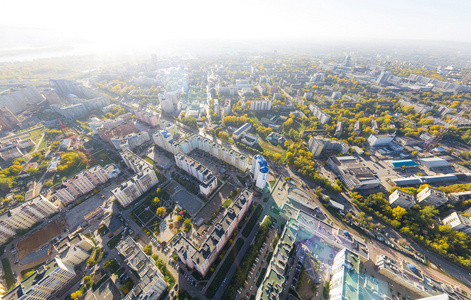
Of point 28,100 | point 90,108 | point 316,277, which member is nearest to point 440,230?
point 316,277

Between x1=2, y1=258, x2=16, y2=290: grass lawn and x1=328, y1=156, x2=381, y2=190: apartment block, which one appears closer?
x1=2, y1=258, x2=16, y2=290: grass lawn

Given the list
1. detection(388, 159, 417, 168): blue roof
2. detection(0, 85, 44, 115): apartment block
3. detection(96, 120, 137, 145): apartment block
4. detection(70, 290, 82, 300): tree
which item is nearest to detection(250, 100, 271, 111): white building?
detection(388, 159, 417, 168): blue roof

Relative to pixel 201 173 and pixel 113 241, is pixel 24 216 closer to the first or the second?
pixel 113 241

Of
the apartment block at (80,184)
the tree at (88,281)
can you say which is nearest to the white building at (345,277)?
the tree at (88,281)

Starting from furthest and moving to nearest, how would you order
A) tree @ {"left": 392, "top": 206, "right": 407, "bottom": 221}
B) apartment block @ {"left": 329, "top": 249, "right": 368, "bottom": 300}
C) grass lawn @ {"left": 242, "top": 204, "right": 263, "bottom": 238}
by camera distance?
tree @ {"left": 392, "top": 206, "right": 407, "bottom": 221}, grass lawn @ {"left": 242, "top": 204, "right": 263, "bottom": 238}, apartment block @ {"left": 329, "top": 249, "right": 368, "bottom": 300}

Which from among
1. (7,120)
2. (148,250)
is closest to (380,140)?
(148,250)

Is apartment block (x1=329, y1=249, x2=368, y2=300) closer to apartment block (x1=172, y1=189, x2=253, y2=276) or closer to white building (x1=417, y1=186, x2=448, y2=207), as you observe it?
apartment block (x1=172, y1=189, x2=253, y2=276)

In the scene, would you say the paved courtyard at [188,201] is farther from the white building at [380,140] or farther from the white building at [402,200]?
the white building at [380,140]
